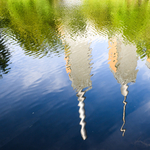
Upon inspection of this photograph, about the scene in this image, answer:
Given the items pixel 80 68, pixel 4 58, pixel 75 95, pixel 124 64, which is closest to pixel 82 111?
pixel 75 95

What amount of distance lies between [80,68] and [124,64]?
446 cm

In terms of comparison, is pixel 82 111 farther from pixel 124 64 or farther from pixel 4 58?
pixel 4 58

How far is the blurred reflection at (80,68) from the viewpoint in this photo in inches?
402

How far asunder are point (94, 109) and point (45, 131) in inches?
122

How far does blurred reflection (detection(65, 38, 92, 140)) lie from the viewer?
10.2 meters

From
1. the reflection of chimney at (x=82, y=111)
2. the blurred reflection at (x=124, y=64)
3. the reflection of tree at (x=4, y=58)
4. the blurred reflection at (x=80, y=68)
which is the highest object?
the reflection of tree at (x=4, y=58)

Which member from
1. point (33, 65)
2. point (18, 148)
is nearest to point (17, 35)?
point (33, 65)

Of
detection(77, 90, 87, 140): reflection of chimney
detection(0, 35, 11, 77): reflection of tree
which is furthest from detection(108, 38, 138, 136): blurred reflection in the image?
detection(0, 35, 11, 77): reflection of tree

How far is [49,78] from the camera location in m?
13.0

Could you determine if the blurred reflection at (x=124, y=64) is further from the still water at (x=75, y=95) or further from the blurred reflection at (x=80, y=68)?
the blurred reflection at (x=80, y=68)

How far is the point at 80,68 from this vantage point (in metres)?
14.4

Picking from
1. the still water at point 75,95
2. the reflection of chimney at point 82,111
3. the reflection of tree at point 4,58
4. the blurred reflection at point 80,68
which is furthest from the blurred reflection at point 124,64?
the reflection of tree at point 4,58

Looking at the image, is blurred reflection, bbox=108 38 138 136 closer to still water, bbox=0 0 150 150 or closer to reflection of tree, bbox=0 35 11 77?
still water, bbox=0 0 150 150

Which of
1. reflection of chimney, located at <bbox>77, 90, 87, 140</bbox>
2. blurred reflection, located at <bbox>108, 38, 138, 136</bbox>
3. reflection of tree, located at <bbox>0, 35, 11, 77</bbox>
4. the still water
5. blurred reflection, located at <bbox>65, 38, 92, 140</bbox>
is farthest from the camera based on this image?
reflection of tree, located at <bbox>0, 35, 11, 77</bbox>
